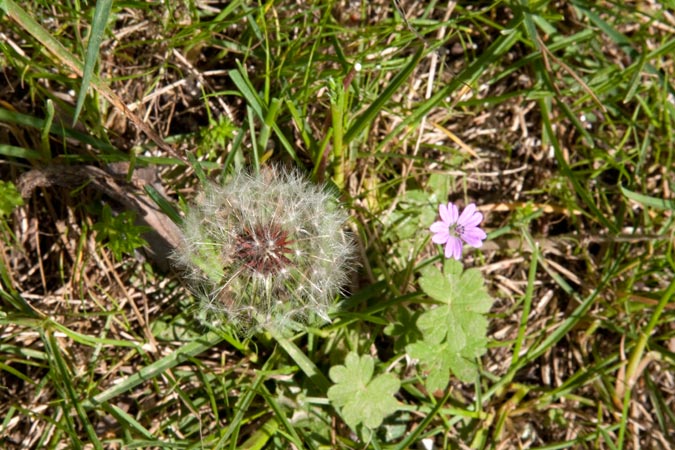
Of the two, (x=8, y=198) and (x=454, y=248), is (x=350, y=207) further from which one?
(x=8, y=198)

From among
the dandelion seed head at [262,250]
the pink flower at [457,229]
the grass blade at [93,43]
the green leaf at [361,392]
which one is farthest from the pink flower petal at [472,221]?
the grass blade at [93,43]

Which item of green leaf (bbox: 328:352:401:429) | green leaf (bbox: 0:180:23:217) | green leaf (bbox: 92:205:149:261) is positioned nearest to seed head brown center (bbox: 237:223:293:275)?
green leaf (bbox: 92:205:149:261)

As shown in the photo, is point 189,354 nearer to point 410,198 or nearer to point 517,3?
point 410,198

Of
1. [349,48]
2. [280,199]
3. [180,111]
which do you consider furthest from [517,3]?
[180,111]

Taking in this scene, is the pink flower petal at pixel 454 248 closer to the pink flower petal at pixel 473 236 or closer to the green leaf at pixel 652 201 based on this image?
the pink flower petal at pixel 473 236

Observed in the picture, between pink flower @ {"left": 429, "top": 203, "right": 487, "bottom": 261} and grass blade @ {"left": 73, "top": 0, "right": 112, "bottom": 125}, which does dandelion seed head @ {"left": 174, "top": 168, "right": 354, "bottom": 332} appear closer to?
pink flower @ {"left": 429, "top": 203, "right": 487, "bottom": 261}

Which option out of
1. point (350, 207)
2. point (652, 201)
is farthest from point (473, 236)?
point (652, 201)
